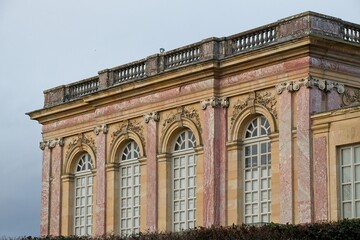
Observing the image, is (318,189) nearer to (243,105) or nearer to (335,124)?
(335,124)

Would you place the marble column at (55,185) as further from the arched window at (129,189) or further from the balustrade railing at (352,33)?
the balustrade railing at (352,33)

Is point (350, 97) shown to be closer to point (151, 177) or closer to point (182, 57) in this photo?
point (182, 57)

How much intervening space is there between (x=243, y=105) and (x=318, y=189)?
4.08 meters

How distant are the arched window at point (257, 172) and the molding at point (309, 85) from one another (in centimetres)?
144

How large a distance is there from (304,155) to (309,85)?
6.67 ft

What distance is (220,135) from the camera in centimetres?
3622

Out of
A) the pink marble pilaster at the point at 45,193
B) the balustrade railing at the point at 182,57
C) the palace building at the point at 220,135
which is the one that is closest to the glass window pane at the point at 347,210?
the palace building at the point at 220,135

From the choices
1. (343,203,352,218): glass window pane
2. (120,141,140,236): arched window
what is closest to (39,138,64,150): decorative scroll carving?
(120,141,140,236): arched window

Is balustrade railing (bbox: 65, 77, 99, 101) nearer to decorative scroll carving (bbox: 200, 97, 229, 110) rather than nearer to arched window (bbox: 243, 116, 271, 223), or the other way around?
decorative scroll carving (bbox: 200, 97, 229, 110)

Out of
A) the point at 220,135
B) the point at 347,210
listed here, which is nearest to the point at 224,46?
the point at 220,135

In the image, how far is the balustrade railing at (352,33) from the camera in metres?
34.2

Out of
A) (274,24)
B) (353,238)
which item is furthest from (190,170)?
(353,238)

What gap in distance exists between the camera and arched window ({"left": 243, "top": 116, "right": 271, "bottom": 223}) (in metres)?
34.8

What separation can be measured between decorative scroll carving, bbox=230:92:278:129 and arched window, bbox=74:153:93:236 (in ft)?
28.5
